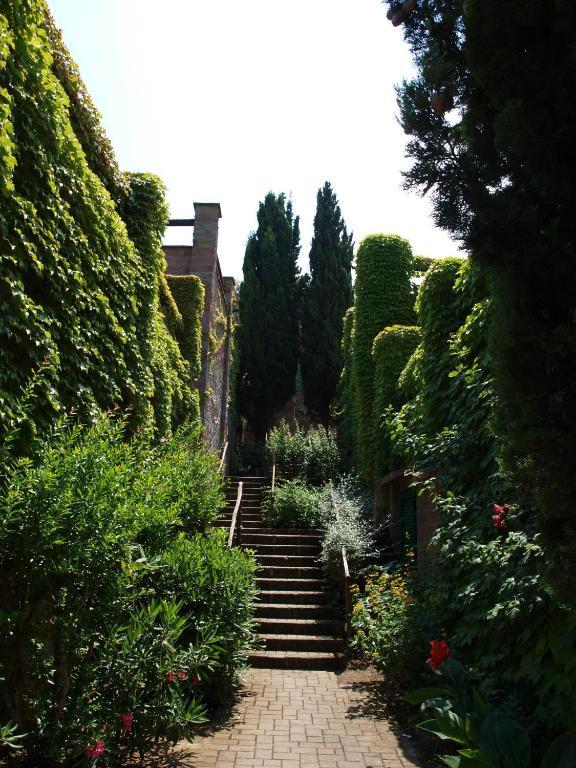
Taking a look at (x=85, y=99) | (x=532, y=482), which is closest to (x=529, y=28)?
(x=532, y=482)

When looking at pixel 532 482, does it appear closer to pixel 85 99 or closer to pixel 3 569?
pixel 3 569

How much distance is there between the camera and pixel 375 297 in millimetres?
12734

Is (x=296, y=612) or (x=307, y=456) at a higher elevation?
(x=307, y=456)

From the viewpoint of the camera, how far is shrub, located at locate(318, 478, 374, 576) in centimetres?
863

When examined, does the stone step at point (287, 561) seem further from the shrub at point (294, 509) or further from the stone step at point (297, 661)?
the stone step at point (297, 661)

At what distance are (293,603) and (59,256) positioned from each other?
6.06 meters

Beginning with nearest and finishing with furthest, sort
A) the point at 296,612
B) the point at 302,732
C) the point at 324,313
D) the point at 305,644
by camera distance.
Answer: the point at 302,732
the point at 305,644
the point at 296,612
the point at 324,313

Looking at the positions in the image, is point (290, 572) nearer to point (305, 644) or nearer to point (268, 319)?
point (305, 644)

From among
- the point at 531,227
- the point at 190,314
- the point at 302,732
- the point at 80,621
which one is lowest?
the point at 302,732

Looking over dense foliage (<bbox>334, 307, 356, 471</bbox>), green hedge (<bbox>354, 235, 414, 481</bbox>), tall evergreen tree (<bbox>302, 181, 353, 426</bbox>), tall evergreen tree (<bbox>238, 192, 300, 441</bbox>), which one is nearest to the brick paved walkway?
green hedge (<bbox>354, 235, 414, 481</bbox>)

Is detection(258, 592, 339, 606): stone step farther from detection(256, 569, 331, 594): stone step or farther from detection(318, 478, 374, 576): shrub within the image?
detection(318, 478, 374, 576): shrub

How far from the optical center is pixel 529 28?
249 cm

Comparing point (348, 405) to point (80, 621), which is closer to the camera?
point (80, 621)

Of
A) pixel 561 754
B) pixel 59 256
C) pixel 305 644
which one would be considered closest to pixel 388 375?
pixel 305 644
